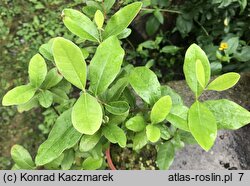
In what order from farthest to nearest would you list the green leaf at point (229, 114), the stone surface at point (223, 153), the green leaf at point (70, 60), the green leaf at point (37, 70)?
the stone surface at point (223, 153) → the green leaf at point (37, 70) → the green leaf at point (229, 114) → the green leaf at point (70, 60)

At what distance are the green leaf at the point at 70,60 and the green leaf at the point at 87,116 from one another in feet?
0.12

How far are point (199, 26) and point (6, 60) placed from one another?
1283mm


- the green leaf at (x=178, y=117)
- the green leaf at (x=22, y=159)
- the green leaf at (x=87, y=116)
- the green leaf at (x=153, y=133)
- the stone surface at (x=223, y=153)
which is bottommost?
the stone surface at (x=223, y=153)

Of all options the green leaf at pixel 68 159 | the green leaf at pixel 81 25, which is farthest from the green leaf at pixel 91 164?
the green leaf at pixel 81 25

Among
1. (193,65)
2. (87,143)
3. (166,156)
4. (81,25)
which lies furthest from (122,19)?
(166,156)

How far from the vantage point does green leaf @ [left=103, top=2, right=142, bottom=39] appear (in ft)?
2.80

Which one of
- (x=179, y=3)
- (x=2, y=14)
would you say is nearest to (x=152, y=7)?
(x=179, y=3)

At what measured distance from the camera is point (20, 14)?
8.05 ft

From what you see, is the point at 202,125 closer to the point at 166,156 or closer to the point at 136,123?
the point at 136,123

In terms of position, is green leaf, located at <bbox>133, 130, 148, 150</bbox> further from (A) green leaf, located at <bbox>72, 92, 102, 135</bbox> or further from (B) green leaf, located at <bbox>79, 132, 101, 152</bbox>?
(A) green leaf, located at <bbox>72, 92, 102, 135</bbox>

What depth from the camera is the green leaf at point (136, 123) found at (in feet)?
2.84

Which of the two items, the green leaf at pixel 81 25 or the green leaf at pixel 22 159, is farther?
the green leaf at pixel 22 159

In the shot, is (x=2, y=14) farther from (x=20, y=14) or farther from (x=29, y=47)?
(x=29, y=47)

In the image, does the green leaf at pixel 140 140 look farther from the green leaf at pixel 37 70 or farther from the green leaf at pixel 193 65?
the green leaf at pixel 37 70
